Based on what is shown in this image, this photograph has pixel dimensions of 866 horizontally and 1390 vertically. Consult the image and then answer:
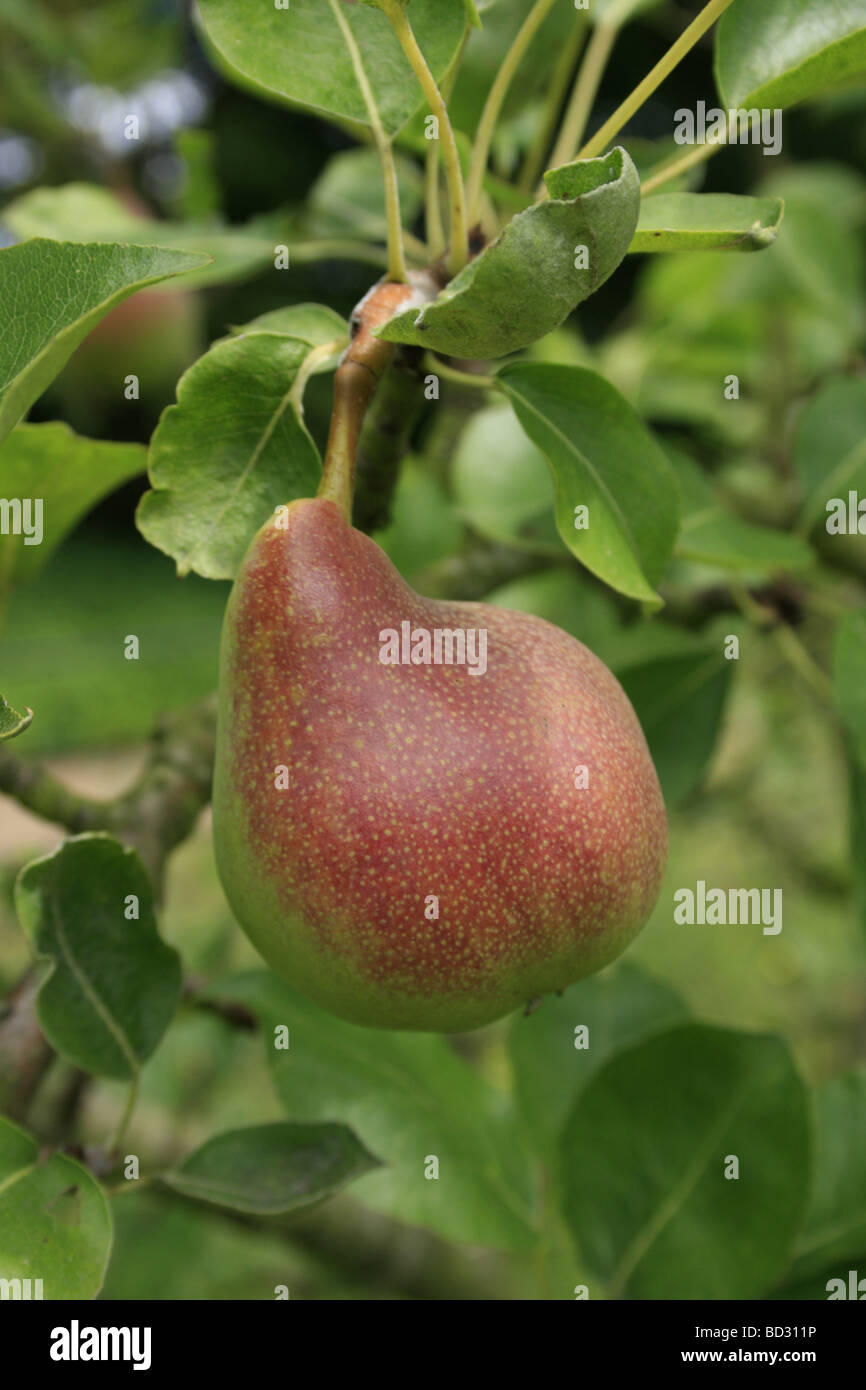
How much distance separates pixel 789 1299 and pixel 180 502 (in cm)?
56

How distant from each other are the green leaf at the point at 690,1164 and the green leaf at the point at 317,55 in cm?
48

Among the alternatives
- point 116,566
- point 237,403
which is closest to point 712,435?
point 237,403

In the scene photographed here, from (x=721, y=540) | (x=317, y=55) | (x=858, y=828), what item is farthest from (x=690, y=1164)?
(x=317, y=55)

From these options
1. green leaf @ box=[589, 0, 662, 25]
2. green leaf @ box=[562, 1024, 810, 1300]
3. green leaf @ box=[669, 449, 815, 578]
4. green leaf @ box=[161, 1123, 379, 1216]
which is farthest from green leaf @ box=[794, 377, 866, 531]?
green leaf @ box=[161, 1123, 379, 1216]

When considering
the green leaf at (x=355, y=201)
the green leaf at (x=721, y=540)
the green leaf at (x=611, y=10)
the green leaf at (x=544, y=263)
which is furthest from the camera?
the green leaf at (x=355, y=201)

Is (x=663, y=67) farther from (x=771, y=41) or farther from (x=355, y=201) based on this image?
(x=355, y=201)

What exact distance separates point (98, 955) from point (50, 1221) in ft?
0.37

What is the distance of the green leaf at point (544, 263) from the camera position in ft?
1.26

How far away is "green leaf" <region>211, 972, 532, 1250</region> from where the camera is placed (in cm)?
67

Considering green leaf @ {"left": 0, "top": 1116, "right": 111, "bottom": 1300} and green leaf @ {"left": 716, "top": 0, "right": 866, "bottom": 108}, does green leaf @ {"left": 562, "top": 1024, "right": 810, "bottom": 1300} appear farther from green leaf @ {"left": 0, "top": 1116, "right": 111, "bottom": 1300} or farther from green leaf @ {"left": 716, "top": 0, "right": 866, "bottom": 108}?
green leaf @ {"left": 716, "top": 0, "right": 866, "bottom": 108}

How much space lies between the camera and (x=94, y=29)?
64.8 inches

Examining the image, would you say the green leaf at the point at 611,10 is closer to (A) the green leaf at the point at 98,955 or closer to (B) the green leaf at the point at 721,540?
(B) the green leaf at the point at 721,540

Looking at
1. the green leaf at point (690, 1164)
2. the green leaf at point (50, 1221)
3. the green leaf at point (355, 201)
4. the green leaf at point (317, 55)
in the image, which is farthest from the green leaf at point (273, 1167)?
the green leaf at point (355, 201)

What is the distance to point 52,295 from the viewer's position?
45 centimetres
